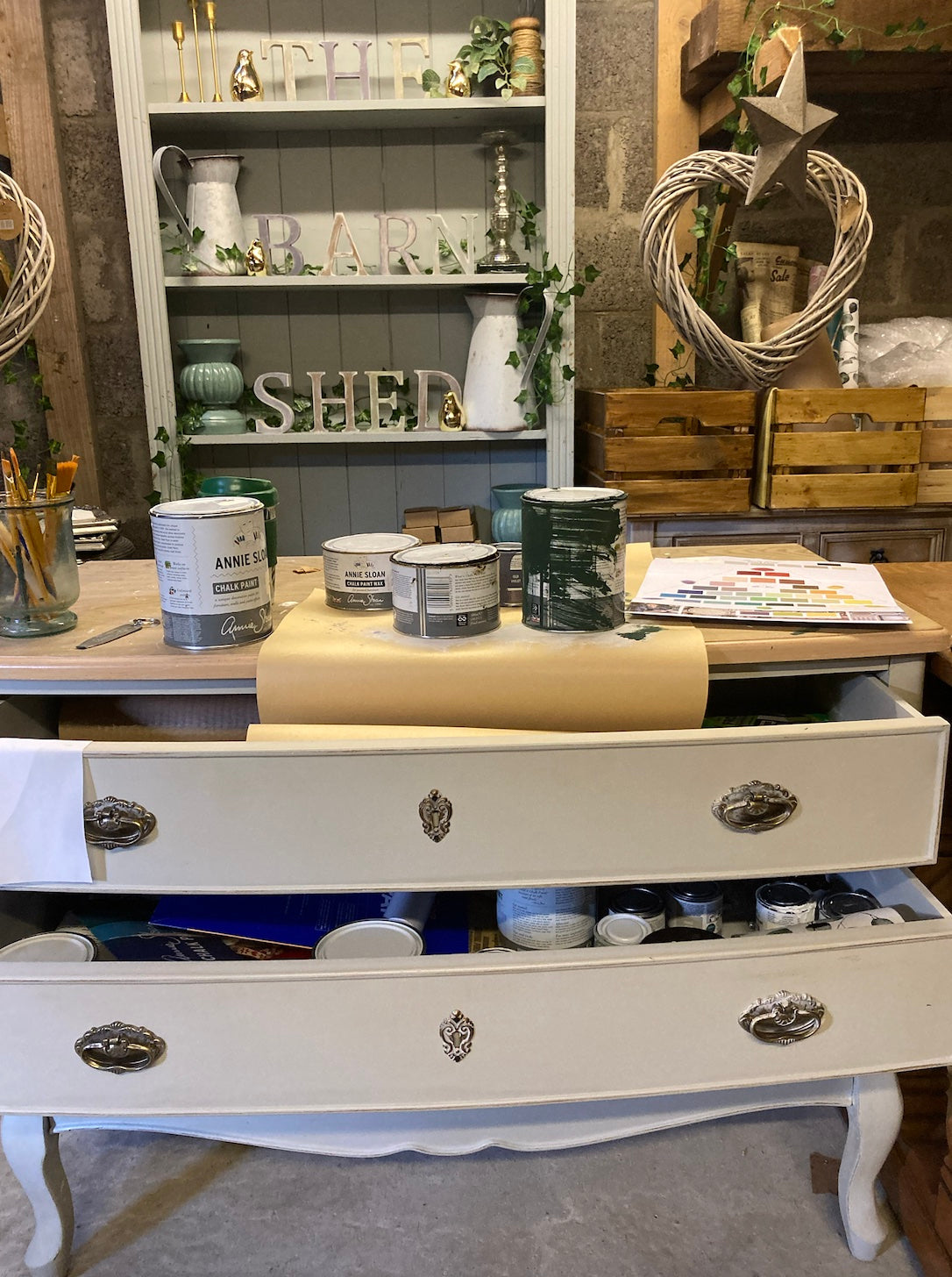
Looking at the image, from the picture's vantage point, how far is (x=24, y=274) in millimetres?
1286

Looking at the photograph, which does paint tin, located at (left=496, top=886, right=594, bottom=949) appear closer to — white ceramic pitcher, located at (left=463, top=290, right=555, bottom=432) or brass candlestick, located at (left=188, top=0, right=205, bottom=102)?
white ceramic pitcher, located at (left=463, top=290, right=555, bottom=432)

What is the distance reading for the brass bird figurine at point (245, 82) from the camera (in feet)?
7.32

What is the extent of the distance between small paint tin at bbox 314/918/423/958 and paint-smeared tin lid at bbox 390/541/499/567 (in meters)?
0.39

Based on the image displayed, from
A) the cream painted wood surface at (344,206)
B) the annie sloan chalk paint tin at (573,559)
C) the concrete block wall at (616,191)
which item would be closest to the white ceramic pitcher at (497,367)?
the cream painted wood surface at (344,206)

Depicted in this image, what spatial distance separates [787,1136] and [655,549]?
785 mm

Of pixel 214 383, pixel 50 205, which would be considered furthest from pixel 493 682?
pixel 50 205

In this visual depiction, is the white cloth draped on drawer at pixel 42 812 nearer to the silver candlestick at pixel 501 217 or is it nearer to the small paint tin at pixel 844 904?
the small paint tin at pixel 844 904

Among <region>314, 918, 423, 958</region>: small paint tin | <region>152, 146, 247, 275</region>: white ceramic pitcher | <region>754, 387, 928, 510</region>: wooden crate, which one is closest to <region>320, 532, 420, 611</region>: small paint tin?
<region>314, 918, 423, 958</region>: small paint tin

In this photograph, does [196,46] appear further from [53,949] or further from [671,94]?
[53,949]

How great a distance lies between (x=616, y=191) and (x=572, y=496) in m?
1.77

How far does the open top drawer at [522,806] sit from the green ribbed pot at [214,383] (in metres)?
1.64

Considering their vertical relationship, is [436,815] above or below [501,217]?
below

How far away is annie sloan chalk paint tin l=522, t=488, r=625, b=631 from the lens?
2.92 feet

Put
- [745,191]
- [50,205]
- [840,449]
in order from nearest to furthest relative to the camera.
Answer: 1. [745,191]
2. [840,449]
3. [50,205]
